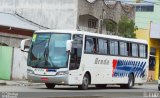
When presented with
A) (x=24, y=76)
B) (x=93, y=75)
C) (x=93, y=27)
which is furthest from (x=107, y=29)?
(x=93, y=75)

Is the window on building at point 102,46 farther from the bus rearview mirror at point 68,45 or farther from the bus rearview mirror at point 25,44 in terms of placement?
the bus rearview mirror at point 25,44

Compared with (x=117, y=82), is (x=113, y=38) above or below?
above

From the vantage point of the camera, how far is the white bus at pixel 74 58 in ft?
89.6

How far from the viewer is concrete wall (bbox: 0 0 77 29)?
47969 millimetres

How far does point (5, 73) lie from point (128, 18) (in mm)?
22487

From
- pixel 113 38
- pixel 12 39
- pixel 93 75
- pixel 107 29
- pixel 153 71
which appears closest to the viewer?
pixel 93 75

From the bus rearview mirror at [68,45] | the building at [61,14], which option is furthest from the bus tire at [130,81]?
the building at [61,14]

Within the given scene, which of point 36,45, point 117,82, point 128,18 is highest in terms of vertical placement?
point 128,18

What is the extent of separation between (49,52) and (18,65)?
888cm

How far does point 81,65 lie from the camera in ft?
93.5

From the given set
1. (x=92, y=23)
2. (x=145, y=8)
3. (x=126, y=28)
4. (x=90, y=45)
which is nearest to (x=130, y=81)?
(x=90, y=45)

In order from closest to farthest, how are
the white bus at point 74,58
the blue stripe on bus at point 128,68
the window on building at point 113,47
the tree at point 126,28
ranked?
the white bus at point 74,58, the window on building at point 113,47, the blue stripe on bus at point 128,68, the tree at point 126,28

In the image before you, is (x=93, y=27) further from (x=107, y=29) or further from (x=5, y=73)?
(x=5, y=73)

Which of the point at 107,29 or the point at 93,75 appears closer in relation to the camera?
the point at 93,75
